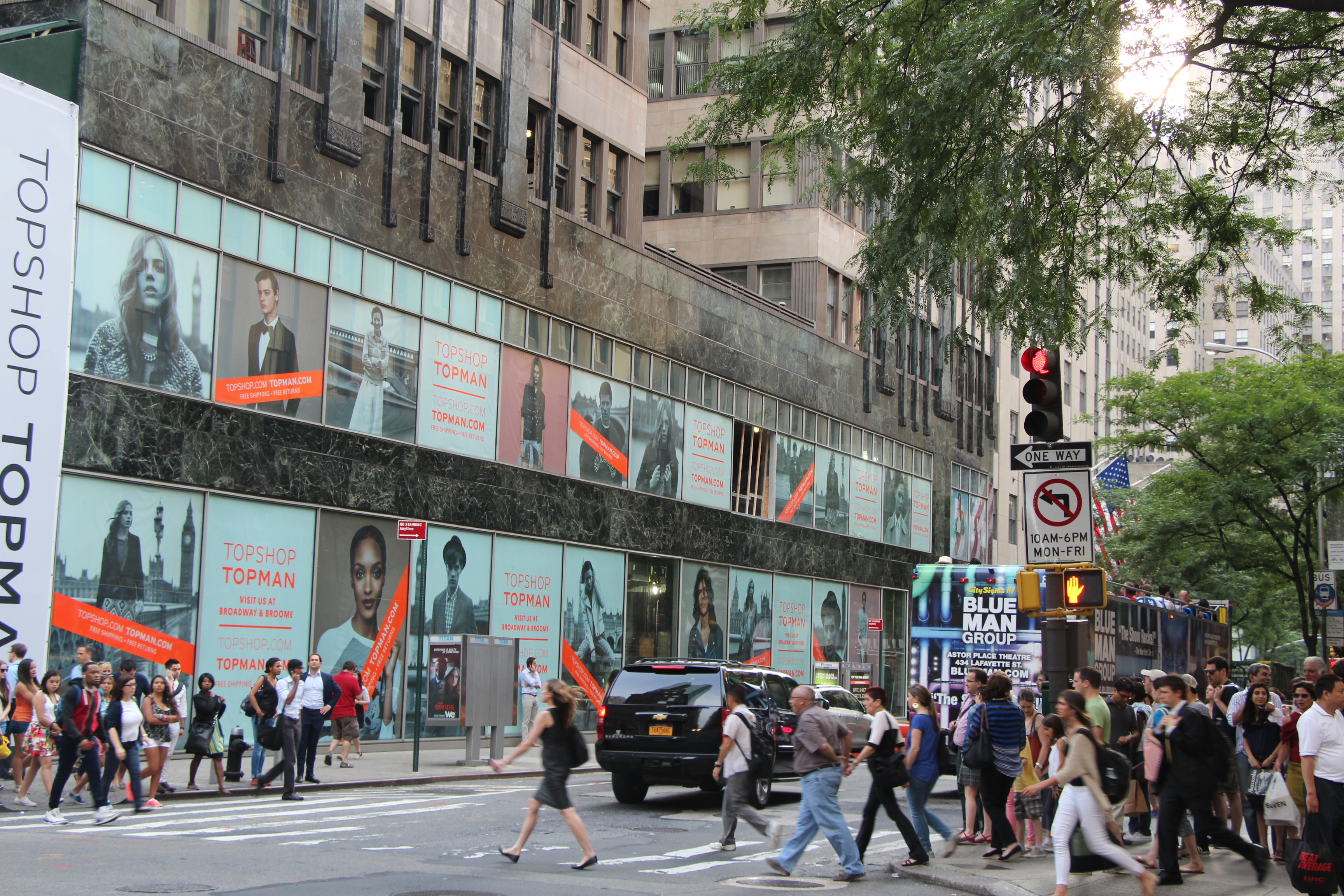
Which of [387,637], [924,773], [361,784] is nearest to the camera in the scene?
[924,773]

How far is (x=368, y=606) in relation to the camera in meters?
24.9

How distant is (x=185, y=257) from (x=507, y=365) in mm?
7936

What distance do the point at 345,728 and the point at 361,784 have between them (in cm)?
254

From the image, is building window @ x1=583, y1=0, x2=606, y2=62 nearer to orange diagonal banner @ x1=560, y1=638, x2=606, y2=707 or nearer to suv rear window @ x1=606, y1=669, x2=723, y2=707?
orange diagonal banner @ x1=560, y1=638, x2=606, y2=707

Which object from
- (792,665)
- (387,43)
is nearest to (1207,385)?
(792,665)

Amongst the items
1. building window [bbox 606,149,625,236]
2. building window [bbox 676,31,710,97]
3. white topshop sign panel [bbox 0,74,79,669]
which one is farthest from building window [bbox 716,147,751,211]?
white topshop sign panel [bbox 0,74,79,669]

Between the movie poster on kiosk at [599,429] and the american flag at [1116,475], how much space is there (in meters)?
21.1

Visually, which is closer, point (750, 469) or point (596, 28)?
point (596, 28)

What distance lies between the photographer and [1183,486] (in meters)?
43.0

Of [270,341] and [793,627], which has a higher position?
[270,341]

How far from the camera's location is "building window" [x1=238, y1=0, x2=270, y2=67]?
23.3 m

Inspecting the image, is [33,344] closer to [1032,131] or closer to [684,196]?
[1032,131]

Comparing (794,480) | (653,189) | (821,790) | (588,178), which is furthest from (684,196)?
(821,790)

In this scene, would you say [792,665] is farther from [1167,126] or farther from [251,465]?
[1167,126]
